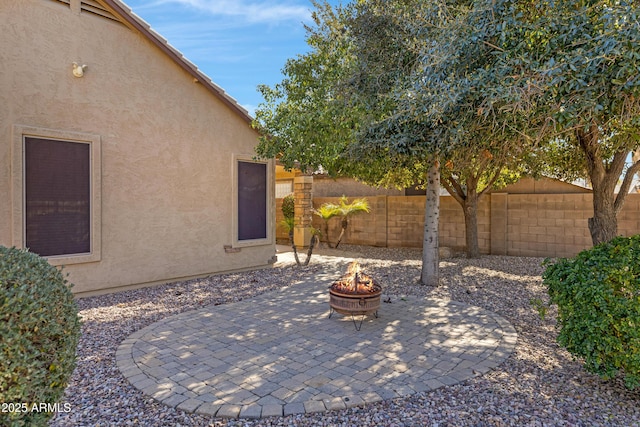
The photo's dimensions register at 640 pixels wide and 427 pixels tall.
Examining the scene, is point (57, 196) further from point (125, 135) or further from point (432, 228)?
point (432, 228)

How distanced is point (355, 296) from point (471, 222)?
8.60 meters

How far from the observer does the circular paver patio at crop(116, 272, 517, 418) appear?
4.05 m

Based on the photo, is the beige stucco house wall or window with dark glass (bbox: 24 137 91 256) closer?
the beige stucco house wall

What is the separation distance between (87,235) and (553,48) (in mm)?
8844

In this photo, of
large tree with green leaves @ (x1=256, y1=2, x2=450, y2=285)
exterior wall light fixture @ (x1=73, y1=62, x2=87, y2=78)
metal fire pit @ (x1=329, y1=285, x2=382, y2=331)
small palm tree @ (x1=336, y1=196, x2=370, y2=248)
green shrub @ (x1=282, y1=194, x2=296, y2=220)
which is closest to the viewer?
metal fire pit @ (x1=329, y1=285, x2=382, y2=331)

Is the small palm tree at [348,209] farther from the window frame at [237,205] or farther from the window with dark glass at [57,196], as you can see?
the window with dark glass at [57,196]

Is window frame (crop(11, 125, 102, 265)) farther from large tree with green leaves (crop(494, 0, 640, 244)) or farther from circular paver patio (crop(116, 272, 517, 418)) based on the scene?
large tree with green leaves (crop(494, 0, 640, 244))

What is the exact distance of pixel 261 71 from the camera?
43.2ft

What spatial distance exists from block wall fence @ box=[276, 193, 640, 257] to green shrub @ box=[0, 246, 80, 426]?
13741mm

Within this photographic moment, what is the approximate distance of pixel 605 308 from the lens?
12.3ft

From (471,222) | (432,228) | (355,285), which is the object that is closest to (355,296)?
(355,285)

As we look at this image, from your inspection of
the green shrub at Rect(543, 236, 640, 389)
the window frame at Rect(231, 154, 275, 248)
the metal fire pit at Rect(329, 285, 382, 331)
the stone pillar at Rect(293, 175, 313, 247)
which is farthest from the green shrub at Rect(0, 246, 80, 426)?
the stone pillar at Rect(293, 175, 313, 247)

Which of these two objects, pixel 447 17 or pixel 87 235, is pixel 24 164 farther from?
pixel 447 17

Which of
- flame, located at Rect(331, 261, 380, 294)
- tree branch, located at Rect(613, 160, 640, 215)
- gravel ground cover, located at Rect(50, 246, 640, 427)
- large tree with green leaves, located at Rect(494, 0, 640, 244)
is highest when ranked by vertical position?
large tree with green leaves, located at Rect(494, 0, 640, 244)
